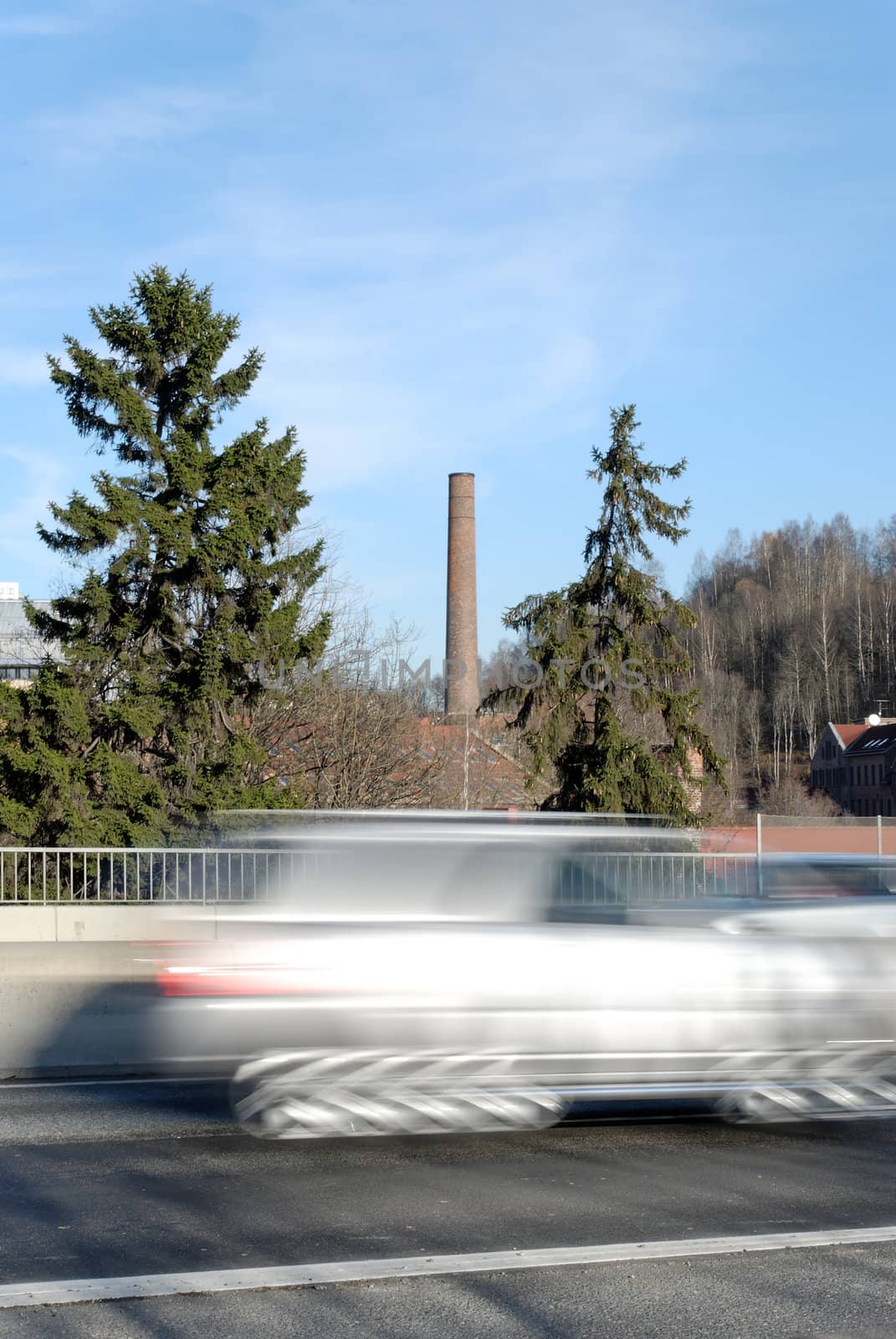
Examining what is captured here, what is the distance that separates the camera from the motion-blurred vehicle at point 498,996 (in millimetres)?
6641

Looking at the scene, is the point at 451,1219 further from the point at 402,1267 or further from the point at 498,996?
the point at 498,996

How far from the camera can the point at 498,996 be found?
668cm

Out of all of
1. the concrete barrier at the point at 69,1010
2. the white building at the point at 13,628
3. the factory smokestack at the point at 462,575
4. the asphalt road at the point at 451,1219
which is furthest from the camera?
the factory smokestack at the point at 462,575

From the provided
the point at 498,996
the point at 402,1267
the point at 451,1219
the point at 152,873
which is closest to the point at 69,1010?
the point at 152,873

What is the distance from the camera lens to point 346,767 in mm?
27891

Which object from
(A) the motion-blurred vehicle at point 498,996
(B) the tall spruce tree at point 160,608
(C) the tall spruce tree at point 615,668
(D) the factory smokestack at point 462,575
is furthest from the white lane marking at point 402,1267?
(D) the factory smokestack at point 462,575

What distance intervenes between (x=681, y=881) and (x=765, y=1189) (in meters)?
7.80

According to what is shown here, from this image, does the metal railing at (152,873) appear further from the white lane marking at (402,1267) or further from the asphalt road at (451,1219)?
the white lane marking at (402,1267)

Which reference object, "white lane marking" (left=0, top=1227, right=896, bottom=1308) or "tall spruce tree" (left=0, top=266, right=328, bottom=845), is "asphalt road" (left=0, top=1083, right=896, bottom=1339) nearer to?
"white lane marking" (left=0, top=1227, right=896, bottom=1308)

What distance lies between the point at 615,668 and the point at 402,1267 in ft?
75.5

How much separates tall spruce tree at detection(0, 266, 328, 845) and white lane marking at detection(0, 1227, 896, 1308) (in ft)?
58.1

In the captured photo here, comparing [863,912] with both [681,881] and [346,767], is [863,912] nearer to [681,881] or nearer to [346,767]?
[681,881]

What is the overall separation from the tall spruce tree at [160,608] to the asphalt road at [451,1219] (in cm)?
1500

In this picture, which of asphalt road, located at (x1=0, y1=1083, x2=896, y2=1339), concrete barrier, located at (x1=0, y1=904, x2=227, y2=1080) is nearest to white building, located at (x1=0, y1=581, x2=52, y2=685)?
concrete barrier, located at (x1=0, y1=904, x2=227, y2=1080)
